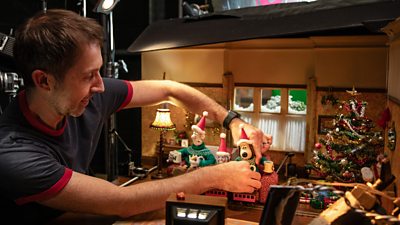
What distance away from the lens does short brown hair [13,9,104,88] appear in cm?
120

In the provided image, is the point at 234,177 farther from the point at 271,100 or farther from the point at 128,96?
the point at 271,100

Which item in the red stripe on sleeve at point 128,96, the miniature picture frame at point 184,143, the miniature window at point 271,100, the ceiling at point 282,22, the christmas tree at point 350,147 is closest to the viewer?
the ceiling at point 282,22

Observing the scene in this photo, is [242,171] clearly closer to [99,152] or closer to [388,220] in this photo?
[388,220]

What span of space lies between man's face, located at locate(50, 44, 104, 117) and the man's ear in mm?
30

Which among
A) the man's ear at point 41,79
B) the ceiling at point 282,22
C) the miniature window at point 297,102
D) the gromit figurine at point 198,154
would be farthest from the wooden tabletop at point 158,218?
the miniature window at point 297,102

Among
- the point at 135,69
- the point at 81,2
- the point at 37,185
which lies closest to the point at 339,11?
the point at 37,185

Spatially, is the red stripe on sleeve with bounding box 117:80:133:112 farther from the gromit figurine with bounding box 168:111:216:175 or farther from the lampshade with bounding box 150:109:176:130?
the lampshade with bounding box 150:109:176:130

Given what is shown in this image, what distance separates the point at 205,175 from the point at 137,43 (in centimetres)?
75

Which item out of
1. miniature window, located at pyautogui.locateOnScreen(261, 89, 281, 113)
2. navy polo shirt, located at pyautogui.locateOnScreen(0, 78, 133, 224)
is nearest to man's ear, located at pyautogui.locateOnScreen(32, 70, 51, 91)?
navy polo shirt, located at pyautogui.locateOnScreen(0, 78, 133, 224)

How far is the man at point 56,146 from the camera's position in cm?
115

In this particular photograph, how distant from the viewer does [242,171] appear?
1272 millimetres

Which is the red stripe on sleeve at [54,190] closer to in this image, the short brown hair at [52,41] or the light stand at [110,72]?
the short brown hair at [52,41]

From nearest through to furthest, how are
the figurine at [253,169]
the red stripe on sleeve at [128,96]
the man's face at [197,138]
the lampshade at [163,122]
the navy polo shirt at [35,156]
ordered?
the navy polo shirt at [35,156] < the figurine at [253,169] < the man's face at [197,138] < the red stripe on sleeve at [128,96] < the lampshade at [163,122]

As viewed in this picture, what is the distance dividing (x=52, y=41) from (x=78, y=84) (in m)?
0.16
